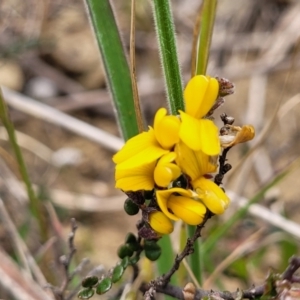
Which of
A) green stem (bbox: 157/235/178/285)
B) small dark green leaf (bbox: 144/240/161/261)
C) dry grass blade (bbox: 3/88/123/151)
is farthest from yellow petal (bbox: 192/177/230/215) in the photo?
dry grass blade (bbox: 3/88/123/151)

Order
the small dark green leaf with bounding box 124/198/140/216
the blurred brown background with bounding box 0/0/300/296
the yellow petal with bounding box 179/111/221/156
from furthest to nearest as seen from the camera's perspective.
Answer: the blurred brown background with bounding box 0/0/300/296, the small dark green leaf with bounding box 124/198/140/216, the yellow petal with bounding box 179/111/221/156

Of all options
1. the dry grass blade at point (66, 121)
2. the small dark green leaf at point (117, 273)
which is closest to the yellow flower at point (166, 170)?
the small dark green leaf at point (117, 273)

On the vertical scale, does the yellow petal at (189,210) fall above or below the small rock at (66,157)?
below

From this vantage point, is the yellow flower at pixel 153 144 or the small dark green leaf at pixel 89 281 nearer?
the yellow flower at pixel 153 144

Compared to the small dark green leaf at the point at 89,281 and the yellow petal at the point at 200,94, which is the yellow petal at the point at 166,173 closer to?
the yellow petal at the point at 200,94

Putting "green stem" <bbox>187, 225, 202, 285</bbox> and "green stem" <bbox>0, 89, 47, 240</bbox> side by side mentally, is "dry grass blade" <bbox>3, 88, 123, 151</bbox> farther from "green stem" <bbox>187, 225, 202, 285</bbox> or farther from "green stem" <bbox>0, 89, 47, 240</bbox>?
"green stem" <bbox>187, 225, 202, 285</bbox>

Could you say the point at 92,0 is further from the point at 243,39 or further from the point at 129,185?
the point at 243,39

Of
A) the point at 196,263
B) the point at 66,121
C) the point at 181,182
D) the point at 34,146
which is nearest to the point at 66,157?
the point at 34,146

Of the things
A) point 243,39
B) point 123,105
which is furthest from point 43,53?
point 123,105
